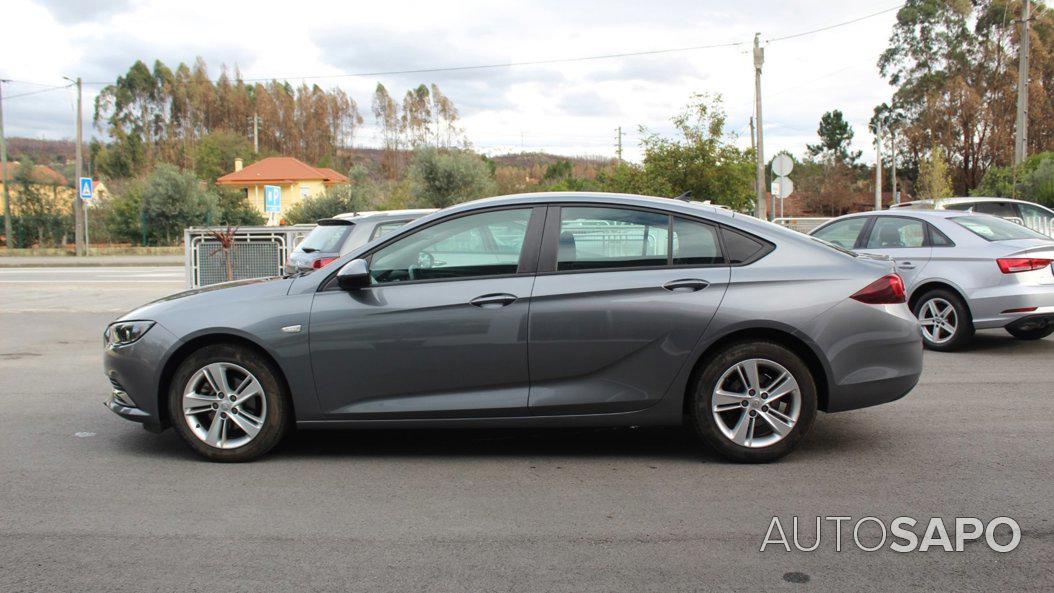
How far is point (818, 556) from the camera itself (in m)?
3.68

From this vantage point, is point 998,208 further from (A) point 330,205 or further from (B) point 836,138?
(B) point 836,138

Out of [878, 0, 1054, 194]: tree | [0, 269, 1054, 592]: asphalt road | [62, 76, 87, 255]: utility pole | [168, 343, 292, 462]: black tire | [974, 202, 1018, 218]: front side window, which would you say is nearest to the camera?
[0, 269, 1054, 592]: asphalt road

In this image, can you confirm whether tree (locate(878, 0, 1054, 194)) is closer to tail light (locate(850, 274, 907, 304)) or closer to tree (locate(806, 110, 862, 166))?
tree (locate(806, 110, 862, 166))

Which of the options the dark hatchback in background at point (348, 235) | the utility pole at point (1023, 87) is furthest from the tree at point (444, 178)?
the dark hatchback in background at point (348, 235)

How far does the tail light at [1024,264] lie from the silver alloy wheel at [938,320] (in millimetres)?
692

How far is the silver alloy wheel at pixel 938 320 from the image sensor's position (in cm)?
905

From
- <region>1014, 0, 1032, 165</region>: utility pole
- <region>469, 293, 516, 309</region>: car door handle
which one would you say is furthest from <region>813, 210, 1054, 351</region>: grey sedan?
<region>1014, 0, 1032, 165</region>: utility pole

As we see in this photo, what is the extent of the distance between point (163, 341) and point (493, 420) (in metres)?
2.00

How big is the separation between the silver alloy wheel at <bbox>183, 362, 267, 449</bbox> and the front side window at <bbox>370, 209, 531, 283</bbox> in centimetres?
99

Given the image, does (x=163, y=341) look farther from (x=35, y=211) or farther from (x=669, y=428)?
(x=35, y=211)

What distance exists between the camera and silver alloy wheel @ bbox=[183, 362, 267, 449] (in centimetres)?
508

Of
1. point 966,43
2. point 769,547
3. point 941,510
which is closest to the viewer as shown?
point 769,547

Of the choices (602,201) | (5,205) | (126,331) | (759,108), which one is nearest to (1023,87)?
(759,108)

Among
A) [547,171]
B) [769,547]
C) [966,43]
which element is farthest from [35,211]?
[966,43]
